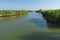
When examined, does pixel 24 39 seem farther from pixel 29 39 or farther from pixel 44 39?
pixel 44 39

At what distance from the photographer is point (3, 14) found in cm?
3195

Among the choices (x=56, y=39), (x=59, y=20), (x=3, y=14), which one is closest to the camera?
(x=56, y=39)

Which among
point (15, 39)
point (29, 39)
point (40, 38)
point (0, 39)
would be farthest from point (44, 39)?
point (0, 39)

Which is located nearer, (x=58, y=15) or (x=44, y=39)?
(x=44, y=39)

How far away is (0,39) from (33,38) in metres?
2.20

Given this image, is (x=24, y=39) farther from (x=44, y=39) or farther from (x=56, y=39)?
(x=56, y=39)

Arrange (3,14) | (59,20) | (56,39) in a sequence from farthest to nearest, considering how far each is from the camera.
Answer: (3,14), (59,20), (56,39)

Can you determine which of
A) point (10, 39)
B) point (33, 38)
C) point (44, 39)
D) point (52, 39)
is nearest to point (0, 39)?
point (10, 39)

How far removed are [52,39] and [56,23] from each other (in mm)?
6465

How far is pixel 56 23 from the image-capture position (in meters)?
14.5

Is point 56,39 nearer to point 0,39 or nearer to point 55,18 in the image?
point 0,39

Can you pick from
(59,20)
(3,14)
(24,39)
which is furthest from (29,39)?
(3,14)

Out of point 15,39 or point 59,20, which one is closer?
point 15,39

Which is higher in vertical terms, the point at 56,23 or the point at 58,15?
the point at 58,15
